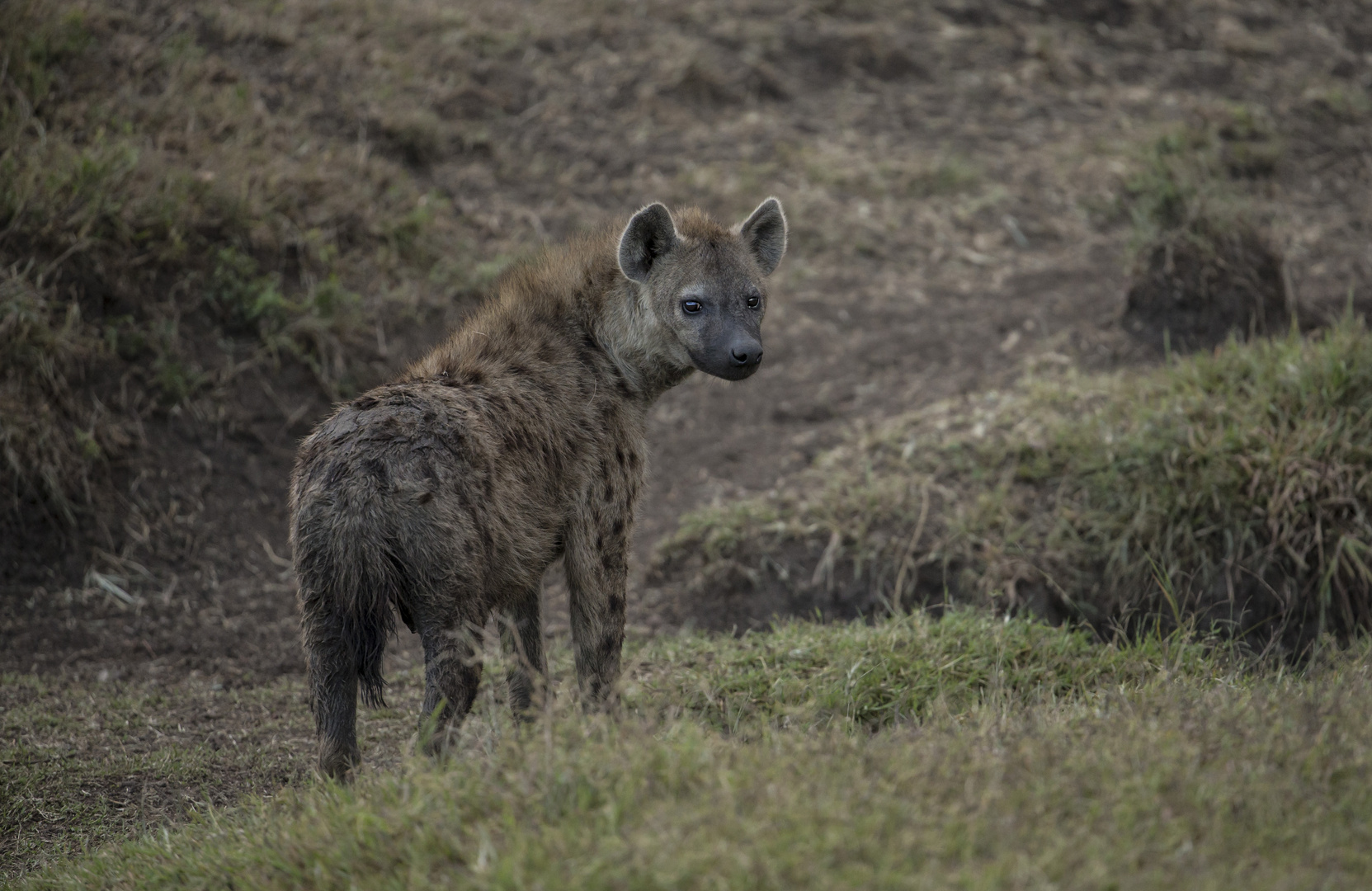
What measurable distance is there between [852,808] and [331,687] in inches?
53.3

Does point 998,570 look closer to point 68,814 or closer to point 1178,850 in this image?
point 1178,850

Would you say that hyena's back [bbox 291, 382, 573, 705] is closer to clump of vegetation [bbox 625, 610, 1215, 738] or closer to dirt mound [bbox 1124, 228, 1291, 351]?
clump of vegetation [bbox 625, 610, 1215, 738]

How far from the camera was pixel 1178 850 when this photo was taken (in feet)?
7.72

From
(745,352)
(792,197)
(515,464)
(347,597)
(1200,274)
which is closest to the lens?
(347,597)

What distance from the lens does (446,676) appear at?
3039mm

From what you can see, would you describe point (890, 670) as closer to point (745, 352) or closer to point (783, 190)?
point (745, 352)

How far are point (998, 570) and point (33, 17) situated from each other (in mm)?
5873

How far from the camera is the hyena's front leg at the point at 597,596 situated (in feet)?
12.2

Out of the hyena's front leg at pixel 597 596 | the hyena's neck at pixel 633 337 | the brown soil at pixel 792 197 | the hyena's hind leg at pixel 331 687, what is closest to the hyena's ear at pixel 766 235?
the hyena's neck at pixel 633 337

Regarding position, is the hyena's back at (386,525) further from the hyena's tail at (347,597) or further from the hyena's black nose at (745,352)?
the hyena's black nose at (745,352)

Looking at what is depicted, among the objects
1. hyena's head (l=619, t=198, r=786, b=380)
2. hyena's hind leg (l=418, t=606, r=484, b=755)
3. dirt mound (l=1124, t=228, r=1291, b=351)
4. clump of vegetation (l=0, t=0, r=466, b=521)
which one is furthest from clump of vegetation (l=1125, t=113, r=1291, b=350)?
hyena's hind leg (l=418, t=606, r=484, b=755)

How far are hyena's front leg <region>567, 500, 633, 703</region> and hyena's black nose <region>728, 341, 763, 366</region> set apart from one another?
0.64 meters

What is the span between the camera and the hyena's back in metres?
2.96

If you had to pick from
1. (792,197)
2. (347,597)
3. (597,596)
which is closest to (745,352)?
(597,596)
